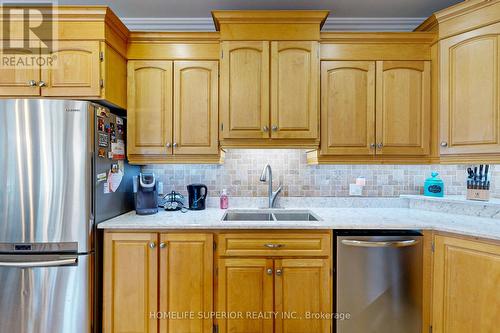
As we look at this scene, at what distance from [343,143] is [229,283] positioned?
4.34 ft

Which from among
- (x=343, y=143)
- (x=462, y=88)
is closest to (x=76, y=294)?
(x=343, y=143)

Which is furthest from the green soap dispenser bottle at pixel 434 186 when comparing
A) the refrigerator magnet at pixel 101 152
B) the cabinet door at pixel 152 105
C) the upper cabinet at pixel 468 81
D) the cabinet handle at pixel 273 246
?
the refrigerator magnet at pixel 101 152

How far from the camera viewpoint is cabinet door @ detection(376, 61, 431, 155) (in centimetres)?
199

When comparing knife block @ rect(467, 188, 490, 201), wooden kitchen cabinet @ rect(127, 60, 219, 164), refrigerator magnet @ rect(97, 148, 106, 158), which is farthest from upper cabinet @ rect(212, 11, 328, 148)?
knife block @ rect(467, 188, 490, 201)

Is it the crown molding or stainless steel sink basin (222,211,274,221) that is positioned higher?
the crown molding

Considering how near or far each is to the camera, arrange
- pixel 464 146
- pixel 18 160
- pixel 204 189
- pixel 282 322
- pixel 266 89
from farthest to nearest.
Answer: pixel 204 189
pixel 266 89
pixel 464 146
pixel 282 322
pixel 18 160

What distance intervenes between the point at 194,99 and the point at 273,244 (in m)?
1.24

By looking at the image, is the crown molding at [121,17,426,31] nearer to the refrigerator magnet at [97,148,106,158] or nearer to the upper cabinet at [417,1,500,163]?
the upper cabinet at [417,1,500,163]

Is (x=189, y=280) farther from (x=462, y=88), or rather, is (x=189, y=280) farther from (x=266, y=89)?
(x=462, y=88)

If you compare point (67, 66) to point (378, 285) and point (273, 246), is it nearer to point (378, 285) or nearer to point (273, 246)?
point (273, 246)

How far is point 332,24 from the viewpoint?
7.75 feet

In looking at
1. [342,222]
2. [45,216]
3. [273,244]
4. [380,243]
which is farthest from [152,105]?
[380,243]

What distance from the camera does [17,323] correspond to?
5.15 ft

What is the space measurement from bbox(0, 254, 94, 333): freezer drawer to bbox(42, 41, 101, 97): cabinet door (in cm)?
108
